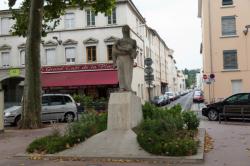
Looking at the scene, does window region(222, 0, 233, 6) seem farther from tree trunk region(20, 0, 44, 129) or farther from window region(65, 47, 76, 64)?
tree trunk region(20, 0, 44, 129)

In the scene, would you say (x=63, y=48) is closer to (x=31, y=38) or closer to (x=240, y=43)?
(x=240, y=43)

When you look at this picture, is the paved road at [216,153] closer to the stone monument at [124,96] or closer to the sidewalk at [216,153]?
the sidewalk at [216,153]

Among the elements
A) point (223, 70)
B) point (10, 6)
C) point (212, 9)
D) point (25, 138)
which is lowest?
point (25, 138)

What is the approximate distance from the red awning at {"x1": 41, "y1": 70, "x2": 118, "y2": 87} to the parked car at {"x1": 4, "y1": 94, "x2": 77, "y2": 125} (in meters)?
17.1

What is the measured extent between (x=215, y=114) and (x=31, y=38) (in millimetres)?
10705

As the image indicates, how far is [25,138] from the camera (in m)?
17.9

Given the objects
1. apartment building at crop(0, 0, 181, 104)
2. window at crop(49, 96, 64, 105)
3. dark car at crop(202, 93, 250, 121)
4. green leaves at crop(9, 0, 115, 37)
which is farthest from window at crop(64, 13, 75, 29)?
dark car at crop(202, 93, 250, 121)

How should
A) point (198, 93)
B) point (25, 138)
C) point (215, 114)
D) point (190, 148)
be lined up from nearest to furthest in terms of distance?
point (190, 148)
point (25, 138)
point (215, 114)
point (198, 93)

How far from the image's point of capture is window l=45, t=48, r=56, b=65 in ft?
158

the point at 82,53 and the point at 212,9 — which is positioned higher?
the point at 212,9

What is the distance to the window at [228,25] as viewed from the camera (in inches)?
1774

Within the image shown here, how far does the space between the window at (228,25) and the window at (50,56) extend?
662 inches

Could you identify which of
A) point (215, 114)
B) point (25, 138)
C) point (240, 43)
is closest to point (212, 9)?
point (240, 43)

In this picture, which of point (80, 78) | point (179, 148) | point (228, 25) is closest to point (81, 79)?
point (80, 78)
